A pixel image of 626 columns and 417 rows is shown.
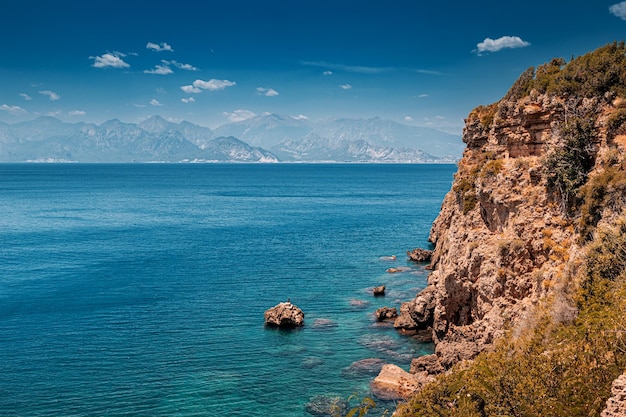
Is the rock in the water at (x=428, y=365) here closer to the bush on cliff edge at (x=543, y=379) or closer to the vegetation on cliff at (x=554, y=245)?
Answer: the vegetation on cliff at (x=554, y=245)

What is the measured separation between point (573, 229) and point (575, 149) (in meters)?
6.53

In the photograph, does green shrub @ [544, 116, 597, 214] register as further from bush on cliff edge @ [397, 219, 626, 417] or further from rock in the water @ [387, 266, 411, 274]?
rock in the water @ [387, 266, 411, 274]

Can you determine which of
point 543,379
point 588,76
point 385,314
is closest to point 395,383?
point 385,314

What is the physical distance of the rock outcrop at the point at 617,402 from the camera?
16.9m

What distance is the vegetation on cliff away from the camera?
822 inches

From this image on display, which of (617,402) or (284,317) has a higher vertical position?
(617,402)

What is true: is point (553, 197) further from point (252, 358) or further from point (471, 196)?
point (252, 358)

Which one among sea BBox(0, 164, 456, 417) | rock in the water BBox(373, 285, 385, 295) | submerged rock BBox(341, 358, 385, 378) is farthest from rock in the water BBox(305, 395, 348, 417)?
rock in the water BBox(373, 285, 385, 295)

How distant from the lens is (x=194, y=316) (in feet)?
203

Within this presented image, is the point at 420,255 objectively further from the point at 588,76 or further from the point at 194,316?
the point at 588,76

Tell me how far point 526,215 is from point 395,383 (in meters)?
18.1


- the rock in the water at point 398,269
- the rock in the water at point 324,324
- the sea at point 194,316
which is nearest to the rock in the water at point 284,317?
the sea at point 194,316

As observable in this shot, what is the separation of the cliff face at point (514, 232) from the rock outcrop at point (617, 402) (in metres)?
14.6

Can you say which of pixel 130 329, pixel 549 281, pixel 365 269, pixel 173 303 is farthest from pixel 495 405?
pixel 365 269
